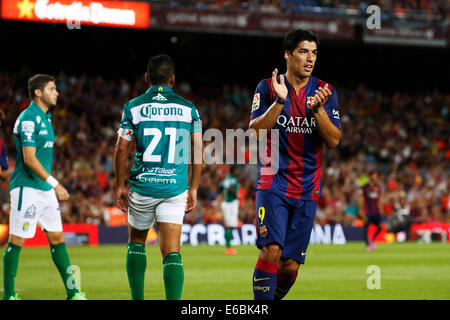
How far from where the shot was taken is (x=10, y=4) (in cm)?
2456

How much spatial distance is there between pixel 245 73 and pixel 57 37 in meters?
8.76

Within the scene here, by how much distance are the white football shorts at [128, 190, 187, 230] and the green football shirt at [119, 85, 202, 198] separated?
0.06 meters

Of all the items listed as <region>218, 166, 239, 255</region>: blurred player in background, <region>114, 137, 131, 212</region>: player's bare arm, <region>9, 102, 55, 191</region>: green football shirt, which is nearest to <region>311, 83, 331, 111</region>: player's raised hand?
<region>114, 137, 131, 212</region>: player's bare arm

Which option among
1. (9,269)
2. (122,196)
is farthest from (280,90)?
(9,269)

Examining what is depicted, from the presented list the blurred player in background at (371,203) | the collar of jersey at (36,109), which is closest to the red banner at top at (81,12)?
the blurred player in background at (371,203)

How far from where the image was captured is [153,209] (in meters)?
6.83

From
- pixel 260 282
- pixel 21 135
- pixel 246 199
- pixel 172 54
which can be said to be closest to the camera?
pixel 260 282

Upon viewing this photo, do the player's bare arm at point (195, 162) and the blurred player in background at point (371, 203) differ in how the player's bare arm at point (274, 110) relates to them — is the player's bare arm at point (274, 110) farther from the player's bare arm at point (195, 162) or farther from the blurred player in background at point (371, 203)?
the blurred player in background at point (371, 203)

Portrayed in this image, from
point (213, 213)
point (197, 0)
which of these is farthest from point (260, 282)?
point (197, 0)

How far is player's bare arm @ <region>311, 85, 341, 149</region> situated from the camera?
6.29 meters

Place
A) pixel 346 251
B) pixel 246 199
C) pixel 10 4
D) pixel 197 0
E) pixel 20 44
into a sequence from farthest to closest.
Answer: pixel 20 44 → pixel 197 0 → pixel 246 199 → pixel 10 4 → pixel 346 251

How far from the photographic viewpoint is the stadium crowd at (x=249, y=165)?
24297 mm

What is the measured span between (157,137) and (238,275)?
6.69 meters

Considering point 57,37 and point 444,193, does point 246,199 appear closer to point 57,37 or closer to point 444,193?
point 444,193
